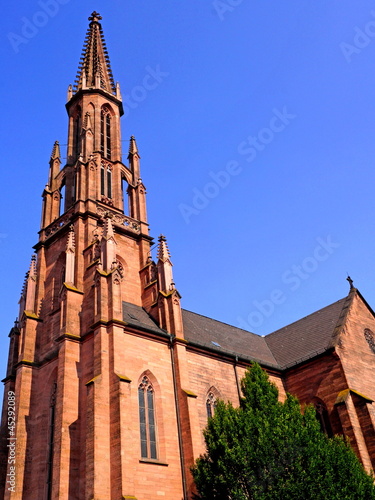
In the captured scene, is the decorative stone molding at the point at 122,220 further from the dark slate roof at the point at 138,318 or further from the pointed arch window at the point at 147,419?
the pointed arch window at the point at 147,419

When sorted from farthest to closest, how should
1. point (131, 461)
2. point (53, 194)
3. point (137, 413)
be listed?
1. point (53, 194)
2. point (137, 413)
3. point (131, 461)

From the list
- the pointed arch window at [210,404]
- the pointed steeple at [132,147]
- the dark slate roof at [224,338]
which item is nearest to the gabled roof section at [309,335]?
the dark slate roof at [224,338]

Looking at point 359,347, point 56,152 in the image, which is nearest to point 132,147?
point 56,152

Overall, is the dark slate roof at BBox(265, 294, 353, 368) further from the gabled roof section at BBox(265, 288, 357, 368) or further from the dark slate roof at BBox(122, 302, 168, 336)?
the dark slate roof at BBox(122, 302, 168, 336)

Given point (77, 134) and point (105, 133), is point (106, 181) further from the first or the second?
point (77, 134)

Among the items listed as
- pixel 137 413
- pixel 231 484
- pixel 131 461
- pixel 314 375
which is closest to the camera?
pixel 231 484

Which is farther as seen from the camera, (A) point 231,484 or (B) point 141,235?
(B) point 141,235

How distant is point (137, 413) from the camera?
78.6ft

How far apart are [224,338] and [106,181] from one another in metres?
13.8

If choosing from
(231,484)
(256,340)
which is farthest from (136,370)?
(256,340)

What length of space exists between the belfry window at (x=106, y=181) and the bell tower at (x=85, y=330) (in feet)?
0.33

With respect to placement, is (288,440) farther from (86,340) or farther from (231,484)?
(86,340)

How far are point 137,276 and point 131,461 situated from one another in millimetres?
13442

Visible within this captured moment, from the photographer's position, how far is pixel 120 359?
24141mm
